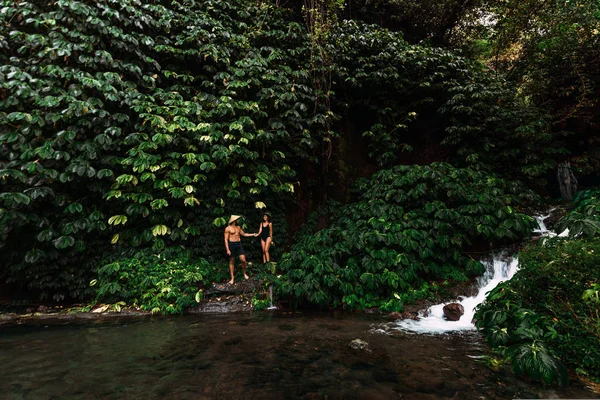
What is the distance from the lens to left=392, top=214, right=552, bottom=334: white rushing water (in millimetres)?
5023

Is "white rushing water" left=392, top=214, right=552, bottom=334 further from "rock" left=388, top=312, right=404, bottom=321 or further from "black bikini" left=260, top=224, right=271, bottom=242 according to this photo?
"black bikini" left=260, top=224, right=271, bottom=242

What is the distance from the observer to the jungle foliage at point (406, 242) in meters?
6.27

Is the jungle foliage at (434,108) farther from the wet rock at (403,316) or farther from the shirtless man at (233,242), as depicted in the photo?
the shirtless man at (233,242)

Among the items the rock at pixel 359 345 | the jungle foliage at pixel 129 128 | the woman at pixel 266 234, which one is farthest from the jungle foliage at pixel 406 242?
the jungle foliage at pixel 129 128

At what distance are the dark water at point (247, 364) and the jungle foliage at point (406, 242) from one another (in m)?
1.07

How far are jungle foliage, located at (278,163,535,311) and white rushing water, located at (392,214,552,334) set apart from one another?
1.16ft

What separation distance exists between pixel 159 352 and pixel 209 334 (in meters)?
0.91

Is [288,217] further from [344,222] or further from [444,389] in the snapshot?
[444,389]

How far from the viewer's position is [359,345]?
408 centimetres

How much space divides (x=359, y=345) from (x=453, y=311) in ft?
7.99

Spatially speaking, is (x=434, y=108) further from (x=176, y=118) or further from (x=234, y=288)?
(x=234, y=288)

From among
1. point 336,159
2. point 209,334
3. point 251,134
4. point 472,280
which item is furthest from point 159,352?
point 336,159

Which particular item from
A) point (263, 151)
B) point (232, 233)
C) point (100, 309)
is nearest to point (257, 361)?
point (232, 233)

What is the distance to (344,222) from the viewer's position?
837cm
